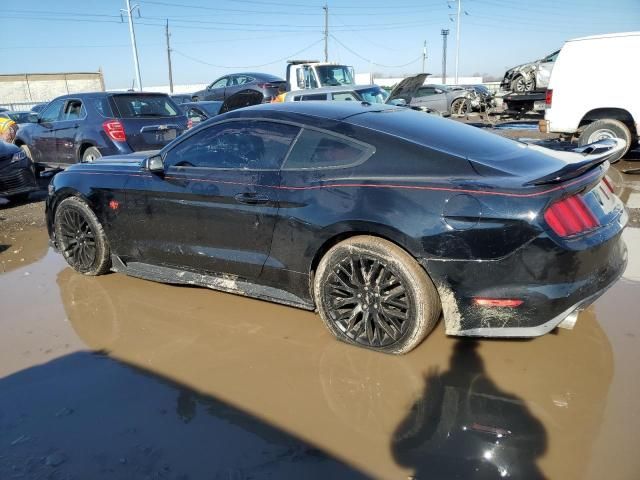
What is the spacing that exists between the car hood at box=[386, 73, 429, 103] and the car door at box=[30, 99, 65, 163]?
9450 mm

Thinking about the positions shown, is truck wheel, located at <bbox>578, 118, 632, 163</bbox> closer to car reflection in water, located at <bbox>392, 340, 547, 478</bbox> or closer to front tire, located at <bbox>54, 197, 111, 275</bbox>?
car reflection in water, located at <bbox>392, 340, 547, 478</bbox>

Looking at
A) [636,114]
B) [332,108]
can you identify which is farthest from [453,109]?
[332,108]

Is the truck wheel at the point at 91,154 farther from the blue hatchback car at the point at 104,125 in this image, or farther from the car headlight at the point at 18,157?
the car headlight at the point at 18,157

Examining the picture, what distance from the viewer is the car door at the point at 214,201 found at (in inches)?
133

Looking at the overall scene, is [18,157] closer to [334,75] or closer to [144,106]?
[144,106]

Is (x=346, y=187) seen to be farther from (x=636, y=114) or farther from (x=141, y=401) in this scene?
(x=636, y=114)

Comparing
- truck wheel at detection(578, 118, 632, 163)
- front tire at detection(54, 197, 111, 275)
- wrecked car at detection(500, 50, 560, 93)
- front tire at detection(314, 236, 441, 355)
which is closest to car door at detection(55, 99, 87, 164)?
front tire at detection(54, 197, 111, 275)

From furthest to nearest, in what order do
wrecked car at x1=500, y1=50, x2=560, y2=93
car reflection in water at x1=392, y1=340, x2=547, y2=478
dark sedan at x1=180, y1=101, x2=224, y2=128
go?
1. wrecked car at x1=500, y1=50, x2=560, y2=93
2. dark sedan at x1=180, y1=101, x2=224, y2=128
3. car reflection in water at x1=392, y1=340, x2=547, y2=478

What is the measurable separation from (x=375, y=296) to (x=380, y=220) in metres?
0.47

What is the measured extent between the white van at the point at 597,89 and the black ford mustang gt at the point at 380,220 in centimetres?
564

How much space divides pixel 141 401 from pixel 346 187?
1.66 m

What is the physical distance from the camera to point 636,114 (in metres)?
Result: 8.17

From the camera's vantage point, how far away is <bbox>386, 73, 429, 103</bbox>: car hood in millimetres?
15672

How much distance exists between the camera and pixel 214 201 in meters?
3.58
